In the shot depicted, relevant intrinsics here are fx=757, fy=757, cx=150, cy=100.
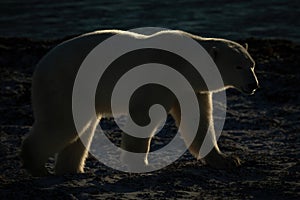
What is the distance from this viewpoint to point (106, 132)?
9.00 metres

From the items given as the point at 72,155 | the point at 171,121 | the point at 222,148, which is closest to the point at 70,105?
the point at 72,155

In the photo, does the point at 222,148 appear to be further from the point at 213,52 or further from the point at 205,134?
the point at 213,52

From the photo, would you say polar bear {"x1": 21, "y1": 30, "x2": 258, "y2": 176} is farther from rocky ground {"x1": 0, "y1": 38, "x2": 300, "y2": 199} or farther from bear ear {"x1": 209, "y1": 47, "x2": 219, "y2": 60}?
rocky ground {"x1": 0, "y1": 38, "x2": 300, "y2": 199}

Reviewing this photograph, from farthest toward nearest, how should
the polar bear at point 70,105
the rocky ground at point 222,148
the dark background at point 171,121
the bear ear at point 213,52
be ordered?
the bear ear at point 213,52 < the polar bear at point 70,105 < the dark background at point 171,121 < the rocky ground at point 222,148

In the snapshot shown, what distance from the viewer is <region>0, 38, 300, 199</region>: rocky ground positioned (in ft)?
21.0

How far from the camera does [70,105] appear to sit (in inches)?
261

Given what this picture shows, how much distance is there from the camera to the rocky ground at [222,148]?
252 inches

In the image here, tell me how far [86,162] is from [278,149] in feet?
6.85

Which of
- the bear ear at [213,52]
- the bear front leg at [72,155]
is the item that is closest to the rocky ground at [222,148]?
the bear front leg at [72,155]

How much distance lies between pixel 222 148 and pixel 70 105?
225cm

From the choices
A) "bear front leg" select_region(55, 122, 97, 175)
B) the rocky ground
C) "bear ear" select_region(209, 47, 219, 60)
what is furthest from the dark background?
"bear ear" select_region(209, 47, 219, 60)

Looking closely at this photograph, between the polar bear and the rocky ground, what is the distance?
20cm

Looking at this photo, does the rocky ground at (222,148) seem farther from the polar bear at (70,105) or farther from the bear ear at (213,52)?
the bear ear at (213,52)

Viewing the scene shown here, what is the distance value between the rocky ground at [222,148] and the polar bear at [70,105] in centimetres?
20
